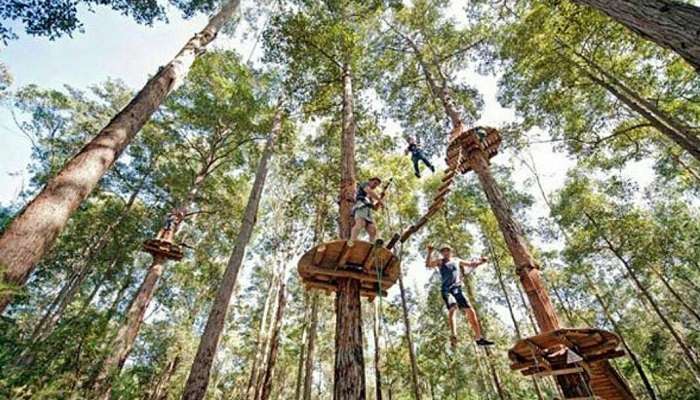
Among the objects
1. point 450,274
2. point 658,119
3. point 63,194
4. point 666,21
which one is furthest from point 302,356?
point 658,119

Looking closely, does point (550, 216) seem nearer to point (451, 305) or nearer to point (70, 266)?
point (451, 305)

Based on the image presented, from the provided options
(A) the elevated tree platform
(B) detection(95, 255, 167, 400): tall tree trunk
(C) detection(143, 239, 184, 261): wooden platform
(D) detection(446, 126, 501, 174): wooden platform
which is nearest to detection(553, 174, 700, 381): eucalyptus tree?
(D) detection(446, 126, 501, 174): wooden platform

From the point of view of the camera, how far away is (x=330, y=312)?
813 inches

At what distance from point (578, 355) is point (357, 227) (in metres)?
3.12

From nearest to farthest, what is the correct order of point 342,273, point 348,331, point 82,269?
1. point 348,331
2. point 342,273
3. point 82,269

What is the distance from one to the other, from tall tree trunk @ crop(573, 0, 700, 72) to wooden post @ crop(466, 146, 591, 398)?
322 cm

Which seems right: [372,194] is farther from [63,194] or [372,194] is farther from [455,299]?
[63,194]

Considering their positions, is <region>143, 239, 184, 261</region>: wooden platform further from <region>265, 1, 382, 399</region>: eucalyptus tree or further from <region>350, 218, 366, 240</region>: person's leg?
<region>350, 218, 366, 240</region>: person's leg

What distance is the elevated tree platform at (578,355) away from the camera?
3.97 metres

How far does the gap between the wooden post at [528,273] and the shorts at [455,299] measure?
35.0 inches

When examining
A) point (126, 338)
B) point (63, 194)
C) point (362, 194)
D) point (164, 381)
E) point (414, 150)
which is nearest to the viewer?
point (63, 194)

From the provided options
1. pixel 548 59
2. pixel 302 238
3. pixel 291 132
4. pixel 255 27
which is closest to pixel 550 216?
pixel 548 59

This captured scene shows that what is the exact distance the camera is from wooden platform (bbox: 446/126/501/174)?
6719mm

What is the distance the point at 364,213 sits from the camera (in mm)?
4879
